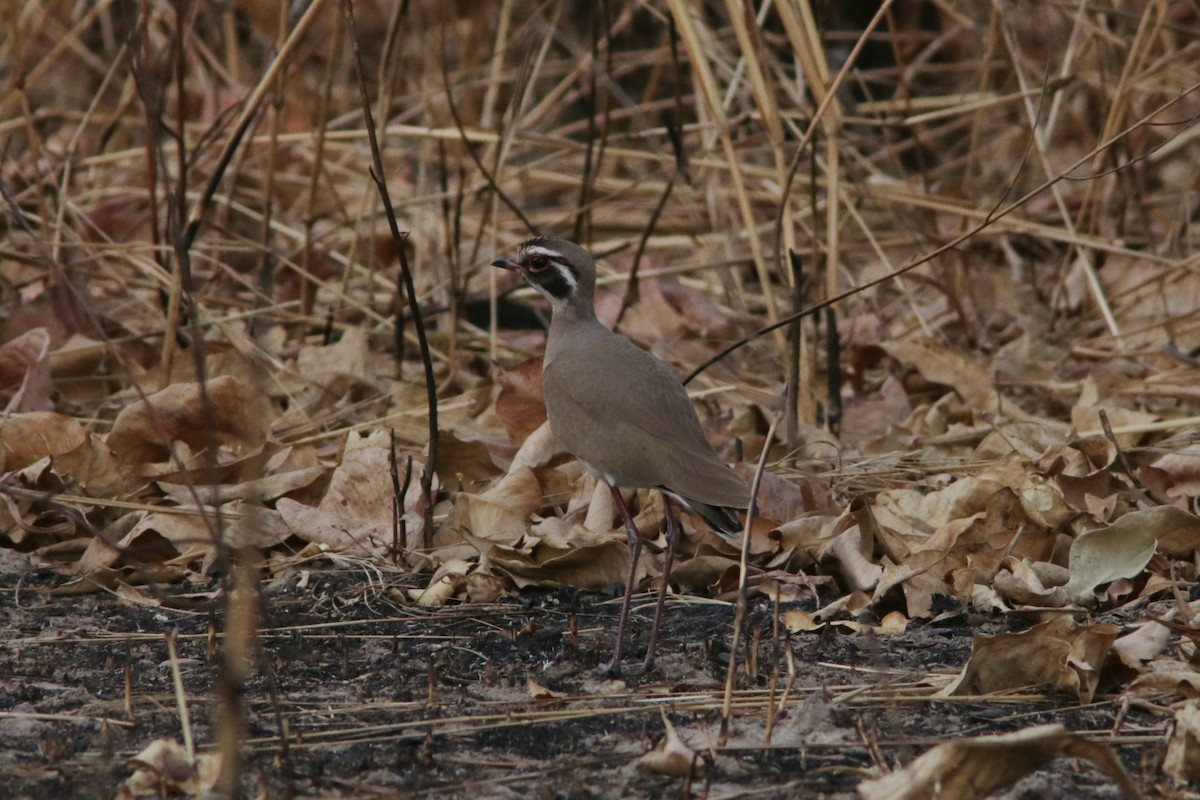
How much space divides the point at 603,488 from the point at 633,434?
655 millimetres

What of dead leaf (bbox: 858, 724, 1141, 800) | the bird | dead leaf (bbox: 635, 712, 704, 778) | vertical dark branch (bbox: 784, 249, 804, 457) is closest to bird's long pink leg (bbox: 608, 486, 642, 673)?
the bird

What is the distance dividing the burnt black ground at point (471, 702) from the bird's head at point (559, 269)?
3.39 feet

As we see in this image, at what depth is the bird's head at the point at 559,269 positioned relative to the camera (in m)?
5.02

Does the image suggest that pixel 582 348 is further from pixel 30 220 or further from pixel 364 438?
pixel 30 220

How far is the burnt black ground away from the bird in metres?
0.22

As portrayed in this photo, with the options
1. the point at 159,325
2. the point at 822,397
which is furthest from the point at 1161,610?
the point at 159,325

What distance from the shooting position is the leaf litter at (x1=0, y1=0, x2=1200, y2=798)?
329 cm

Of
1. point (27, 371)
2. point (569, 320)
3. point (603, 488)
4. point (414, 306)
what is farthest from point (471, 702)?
point (27, 371)

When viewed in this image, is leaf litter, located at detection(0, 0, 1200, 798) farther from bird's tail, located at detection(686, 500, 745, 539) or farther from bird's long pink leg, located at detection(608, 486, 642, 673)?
bird's tail, located at detection(686, 500, 745, 539)

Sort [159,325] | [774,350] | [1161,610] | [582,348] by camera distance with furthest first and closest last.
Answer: [774,350], [159,325], [582,348], [1161,610]

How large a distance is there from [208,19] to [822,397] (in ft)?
20.2

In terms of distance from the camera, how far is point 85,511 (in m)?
4.83

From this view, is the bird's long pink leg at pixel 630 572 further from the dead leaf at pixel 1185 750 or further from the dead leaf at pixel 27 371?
the dead leaf at pixel 27 371

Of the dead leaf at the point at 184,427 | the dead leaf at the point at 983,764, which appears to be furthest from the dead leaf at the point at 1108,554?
the dead leaf at the point at 184,427
